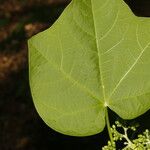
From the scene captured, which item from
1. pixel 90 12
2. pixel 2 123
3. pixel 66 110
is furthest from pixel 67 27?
pixel 2 123

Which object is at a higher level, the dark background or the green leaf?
the green leaf

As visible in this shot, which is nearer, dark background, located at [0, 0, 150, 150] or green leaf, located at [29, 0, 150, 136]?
green leaf, located at [29, 0, 150, 136]

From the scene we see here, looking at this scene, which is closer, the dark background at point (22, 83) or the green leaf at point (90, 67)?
the green leaf at point (90, 67)

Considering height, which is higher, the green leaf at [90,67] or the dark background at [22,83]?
the green leaf at [90,67]

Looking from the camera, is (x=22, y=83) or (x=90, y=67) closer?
(x=90, y=67)

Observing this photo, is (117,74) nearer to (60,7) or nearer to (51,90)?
(51,90)
